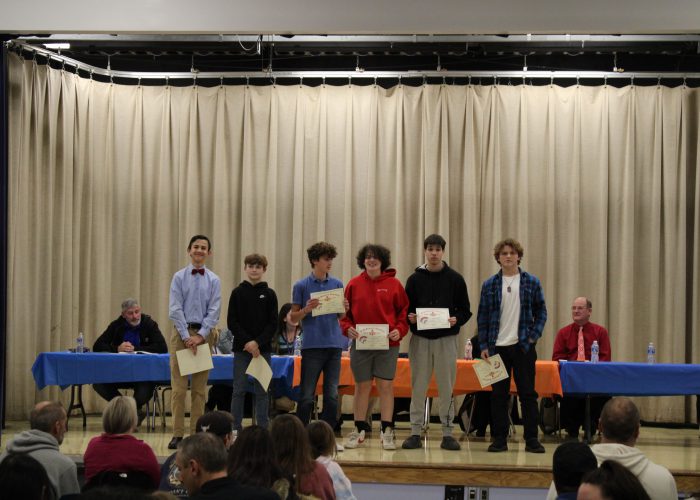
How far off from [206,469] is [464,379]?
165 inches

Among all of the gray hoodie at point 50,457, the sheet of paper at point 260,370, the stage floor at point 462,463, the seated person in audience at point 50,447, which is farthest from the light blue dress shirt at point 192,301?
the gray hoodie at point 50,457

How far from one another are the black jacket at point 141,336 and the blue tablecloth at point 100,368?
1.75 ft

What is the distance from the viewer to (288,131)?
9.87 m

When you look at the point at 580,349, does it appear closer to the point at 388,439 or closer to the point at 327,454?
the point at 388,439

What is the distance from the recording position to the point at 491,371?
653 centimetres

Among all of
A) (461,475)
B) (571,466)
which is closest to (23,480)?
(571,466)

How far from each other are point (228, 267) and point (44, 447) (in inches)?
236

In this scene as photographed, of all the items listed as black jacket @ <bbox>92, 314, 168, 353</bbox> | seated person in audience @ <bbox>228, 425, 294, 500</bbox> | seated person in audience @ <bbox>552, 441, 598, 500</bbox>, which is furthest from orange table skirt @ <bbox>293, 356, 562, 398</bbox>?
seated person in audience @ <bbox>228, 425, 294, 500</bbox>

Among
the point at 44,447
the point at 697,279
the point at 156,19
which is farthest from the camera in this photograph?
the point at 697,279

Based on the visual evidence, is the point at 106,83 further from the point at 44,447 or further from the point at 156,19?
the point at 44,447

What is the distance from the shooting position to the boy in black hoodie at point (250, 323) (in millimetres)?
6453

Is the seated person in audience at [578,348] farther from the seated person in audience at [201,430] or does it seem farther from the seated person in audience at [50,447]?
the seated person in audience at [50,447]

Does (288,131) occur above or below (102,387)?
above

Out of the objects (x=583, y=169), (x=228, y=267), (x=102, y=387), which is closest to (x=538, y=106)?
(x=583, y=169)
